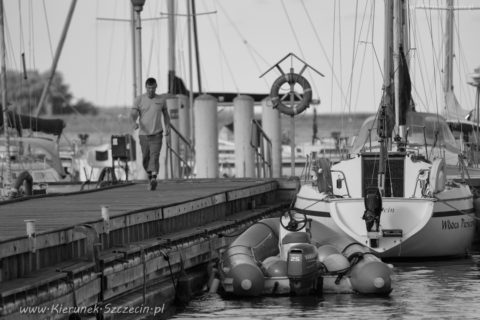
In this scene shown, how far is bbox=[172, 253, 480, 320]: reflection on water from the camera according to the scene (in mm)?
15188

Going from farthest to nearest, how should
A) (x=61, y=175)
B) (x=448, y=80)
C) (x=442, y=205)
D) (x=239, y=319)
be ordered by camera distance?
(x=448, y=80) → (x=61, y=175) → (x=442, y=205) → (x=239, y=319)

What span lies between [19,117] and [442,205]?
1785cm

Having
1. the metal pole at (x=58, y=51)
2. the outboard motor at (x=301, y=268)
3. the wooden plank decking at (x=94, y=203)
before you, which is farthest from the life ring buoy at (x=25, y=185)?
the metal pole at (x=58, y=51)

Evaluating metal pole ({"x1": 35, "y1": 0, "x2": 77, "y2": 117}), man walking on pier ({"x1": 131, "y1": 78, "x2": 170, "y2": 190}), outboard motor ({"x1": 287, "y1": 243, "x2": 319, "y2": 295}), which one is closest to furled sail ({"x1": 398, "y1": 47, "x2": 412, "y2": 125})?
man walking on pier ({"x1": 131, "y1": 78, "x2": 170, "y2": 190})

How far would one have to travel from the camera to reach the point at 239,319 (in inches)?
589

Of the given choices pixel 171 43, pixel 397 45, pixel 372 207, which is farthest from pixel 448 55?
pixel 372 207

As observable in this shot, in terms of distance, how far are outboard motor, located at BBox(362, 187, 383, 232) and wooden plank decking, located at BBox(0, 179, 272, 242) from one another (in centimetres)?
260

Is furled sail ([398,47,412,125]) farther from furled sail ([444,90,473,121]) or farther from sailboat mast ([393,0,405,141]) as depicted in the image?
furled sail ([444,90,473,121])

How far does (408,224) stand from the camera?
20.2m

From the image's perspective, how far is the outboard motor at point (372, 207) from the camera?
19.5m

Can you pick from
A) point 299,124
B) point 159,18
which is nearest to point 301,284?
point 159,18

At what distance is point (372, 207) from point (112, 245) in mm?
5763

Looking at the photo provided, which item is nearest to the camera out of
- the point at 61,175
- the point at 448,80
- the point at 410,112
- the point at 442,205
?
the point at 442,205

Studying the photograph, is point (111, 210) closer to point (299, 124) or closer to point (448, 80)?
point (448, 80)
